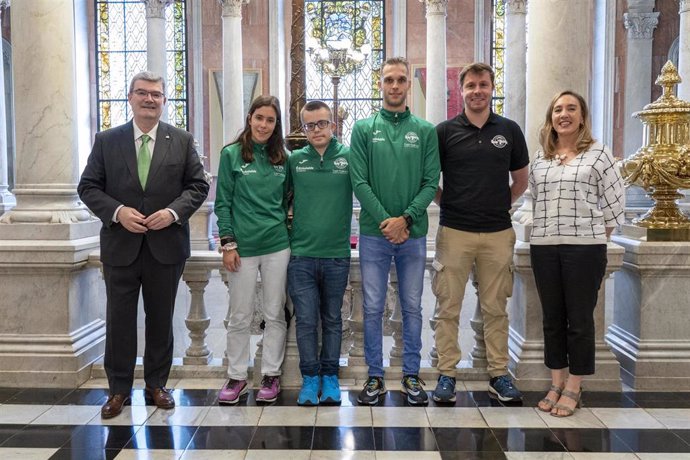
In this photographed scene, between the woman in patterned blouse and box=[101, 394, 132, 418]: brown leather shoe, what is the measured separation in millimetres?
2867

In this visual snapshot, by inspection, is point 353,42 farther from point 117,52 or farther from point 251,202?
point 251,202

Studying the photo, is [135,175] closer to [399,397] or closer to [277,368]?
[277,368]

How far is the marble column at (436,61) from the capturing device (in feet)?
49.9

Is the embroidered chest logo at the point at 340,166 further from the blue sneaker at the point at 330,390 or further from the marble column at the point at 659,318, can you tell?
the marble column at the point at 659,318

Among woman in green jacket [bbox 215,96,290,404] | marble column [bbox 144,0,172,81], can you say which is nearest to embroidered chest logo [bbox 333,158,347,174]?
woman in green jacket [bbox 215,96,290,404]

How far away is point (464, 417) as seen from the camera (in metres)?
4.55

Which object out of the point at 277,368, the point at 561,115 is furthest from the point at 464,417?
the point at 561,115

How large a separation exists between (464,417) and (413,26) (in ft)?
55.4

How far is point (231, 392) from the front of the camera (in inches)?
190

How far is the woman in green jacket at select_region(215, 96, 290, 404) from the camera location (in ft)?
15.3

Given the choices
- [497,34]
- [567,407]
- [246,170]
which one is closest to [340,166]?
[246,170]

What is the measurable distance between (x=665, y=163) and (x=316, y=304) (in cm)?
302

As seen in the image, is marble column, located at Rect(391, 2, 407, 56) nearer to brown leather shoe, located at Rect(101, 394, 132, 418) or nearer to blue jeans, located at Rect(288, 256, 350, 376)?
blue jeans, located at Rect(288, 256, 350, 376)

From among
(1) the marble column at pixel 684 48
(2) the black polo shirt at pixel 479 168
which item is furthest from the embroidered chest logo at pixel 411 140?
(1) the marble column at pixel 684 48
